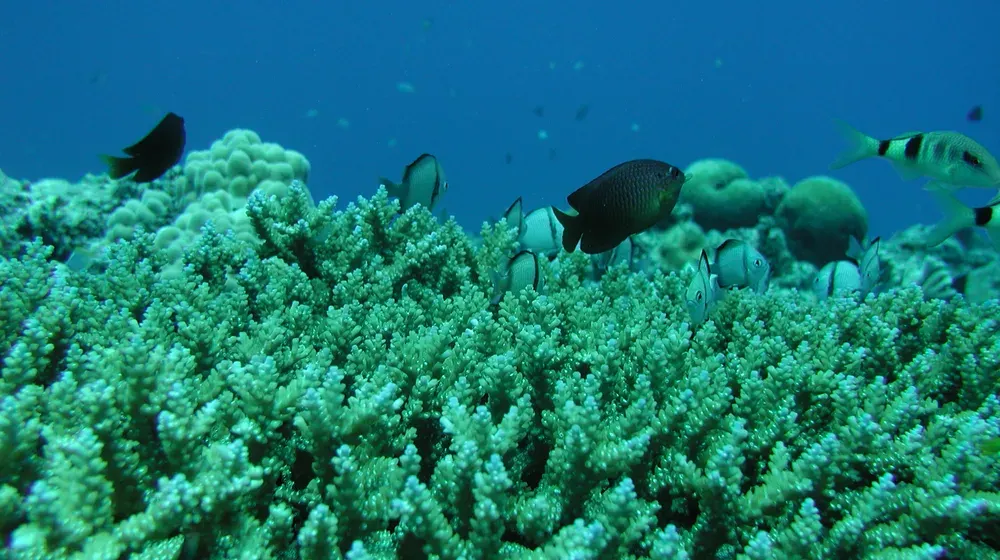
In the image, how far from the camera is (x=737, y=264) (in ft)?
14.4

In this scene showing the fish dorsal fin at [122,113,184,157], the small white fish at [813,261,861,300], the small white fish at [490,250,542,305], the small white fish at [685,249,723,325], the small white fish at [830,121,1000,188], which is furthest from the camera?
the small white fish at [813,261,861,300]

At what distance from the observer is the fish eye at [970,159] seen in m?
4.44

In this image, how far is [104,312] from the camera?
266 cm

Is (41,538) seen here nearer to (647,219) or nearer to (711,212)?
(647,219)

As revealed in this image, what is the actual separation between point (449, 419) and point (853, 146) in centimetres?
503

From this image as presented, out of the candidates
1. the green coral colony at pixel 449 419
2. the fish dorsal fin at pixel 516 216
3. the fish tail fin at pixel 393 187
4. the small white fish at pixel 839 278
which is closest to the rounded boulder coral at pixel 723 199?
the small white fish at pixel 839 278

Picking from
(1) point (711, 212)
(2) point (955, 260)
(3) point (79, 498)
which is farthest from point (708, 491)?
(2) point (955, 260)

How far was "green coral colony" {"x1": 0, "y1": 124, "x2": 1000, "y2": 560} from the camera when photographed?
1523 millimetres

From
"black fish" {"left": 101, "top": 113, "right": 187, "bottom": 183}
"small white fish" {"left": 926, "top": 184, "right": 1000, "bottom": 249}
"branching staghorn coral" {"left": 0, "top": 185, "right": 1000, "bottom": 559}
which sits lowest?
"branching staghorn coral" {"left": 0, "top": 185, "right": 1000, "bottom": 559}

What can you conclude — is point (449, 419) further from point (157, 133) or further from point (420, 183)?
point (157, 133)

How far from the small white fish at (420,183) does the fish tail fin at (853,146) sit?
357cm

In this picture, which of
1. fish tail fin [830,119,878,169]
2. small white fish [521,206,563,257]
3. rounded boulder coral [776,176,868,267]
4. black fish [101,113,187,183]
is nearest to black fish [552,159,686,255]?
small white fish [521,206,563,257]

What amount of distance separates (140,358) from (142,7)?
144 metres

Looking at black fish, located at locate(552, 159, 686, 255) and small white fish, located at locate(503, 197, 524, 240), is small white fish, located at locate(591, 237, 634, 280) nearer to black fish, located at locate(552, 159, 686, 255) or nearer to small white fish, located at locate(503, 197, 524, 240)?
small white fish, located at locate(503, 197, 524, 240)
